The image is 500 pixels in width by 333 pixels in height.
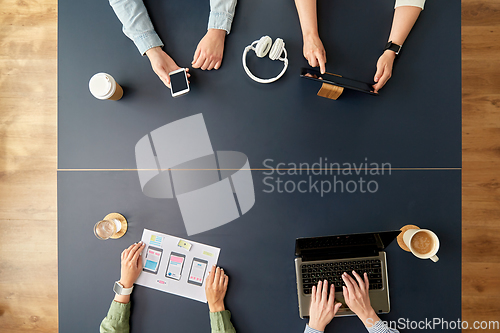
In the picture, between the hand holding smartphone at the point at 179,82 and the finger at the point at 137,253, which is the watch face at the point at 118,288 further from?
the hand holding smartphone at the point at 179,82

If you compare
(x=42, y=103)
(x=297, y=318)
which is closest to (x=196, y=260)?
(x=297, y=318)

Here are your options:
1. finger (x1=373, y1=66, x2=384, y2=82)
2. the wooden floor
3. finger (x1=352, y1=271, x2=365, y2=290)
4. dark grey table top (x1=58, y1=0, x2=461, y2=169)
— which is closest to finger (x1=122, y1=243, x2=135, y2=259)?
dark grey table top (x1=58, y1=0, x2=461, y2=169)

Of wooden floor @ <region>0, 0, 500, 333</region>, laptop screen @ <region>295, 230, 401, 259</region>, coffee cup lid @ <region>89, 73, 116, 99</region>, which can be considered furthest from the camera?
wooden floor @ <region>0, 0, 500, 333</region>

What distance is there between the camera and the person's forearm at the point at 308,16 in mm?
1270

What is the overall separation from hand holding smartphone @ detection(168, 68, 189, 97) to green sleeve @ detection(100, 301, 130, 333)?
41.5 inches

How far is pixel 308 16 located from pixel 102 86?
3.46 feet

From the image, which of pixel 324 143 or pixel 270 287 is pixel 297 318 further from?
pixel 324 143

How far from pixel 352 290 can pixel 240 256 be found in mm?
548

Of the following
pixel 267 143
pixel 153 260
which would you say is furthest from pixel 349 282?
pixel 153 260

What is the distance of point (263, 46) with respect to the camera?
1.26m

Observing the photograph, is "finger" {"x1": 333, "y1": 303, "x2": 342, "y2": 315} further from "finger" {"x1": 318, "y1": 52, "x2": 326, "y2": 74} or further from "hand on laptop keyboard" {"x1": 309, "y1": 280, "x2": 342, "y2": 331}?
"finger" {"x1": 318, "y1": 52, "x2": 326, "y2": 74}

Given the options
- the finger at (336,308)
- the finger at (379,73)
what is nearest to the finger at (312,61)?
the finger at (379,73)

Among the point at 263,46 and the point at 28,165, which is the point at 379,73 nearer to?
the point at 263,46

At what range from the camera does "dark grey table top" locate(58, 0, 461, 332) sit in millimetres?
1258
